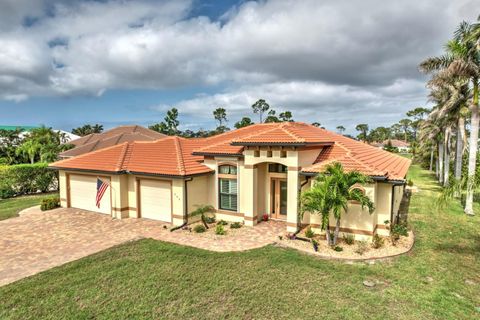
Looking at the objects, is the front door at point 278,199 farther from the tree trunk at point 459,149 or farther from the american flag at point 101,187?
the tree trunk at point 459,149

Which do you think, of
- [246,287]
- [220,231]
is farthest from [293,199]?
[246,287]

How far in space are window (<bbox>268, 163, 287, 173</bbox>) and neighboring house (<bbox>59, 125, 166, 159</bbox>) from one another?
19.7m

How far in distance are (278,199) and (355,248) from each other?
17.0 feet

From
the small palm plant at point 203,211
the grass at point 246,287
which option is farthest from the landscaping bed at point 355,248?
the small palm plant at point 203,211

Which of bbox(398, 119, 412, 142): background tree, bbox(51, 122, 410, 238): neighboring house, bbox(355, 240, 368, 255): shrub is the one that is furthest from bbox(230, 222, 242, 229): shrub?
bbox(398, 119, 412, 142): background tree

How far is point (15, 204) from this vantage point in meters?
21.4

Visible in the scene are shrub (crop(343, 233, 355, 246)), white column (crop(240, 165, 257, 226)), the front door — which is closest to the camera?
shrub (crop(343, 233, 355, 246))

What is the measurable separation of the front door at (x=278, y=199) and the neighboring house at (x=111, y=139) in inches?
783

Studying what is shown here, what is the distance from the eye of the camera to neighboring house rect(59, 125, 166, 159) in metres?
28.0

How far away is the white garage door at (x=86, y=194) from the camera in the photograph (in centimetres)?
1753

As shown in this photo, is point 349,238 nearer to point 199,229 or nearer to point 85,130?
point 199,229

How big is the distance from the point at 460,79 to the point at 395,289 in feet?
48.9

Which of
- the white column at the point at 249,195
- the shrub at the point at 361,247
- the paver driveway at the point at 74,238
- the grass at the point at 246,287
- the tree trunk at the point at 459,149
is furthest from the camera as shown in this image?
the tree trunk at the point at 459,149

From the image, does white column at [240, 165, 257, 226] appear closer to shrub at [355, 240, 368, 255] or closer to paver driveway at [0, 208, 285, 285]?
paver driveway at [0, 208, 285, 285]
